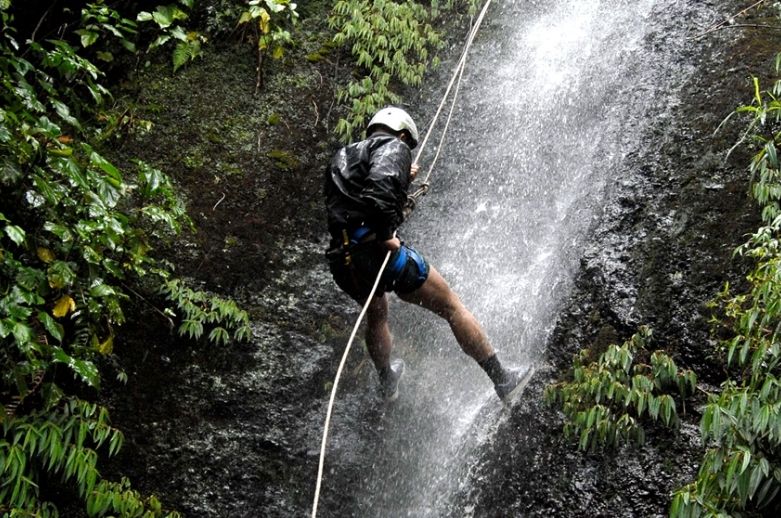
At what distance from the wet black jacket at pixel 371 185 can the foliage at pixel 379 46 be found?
2.18m

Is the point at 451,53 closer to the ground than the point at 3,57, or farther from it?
closer to the ground

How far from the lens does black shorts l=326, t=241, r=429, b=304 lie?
4.99 meters

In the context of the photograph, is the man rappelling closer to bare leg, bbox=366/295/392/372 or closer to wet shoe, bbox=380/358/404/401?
bare leg, bbox=366/295/392/372

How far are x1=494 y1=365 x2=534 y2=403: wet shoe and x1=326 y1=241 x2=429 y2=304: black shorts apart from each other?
910 mm

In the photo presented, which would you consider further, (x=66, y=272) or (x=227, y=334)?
(x=227, y=334)

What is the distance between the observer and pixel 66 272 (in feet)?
14.4

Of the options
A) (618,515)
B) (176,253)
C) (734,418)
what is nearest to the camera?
(734,418)

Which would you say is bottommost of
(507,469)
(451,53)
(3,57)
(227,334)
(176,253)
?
(507,469)

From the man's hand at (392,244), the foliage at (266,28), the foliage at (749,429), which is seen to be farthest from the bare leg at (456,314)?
the foliage at (266,28)

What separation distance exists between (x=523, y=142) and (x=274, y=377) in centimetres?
342

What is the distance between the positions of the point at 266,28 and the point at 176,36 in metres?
0.90

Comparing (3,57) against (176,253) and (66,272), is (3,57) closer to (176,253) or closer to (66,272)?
(66,272)

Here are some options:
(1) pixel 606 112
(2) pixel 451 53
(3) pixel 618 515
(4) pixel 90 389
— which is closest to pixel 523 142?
(1) pixel 606 112

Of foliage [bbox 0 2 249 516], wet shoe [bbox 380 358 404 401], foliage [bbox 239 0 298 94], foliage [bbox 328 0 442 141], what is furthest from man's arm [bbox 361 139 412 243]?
foliage [bbox 239 0 298 94]
